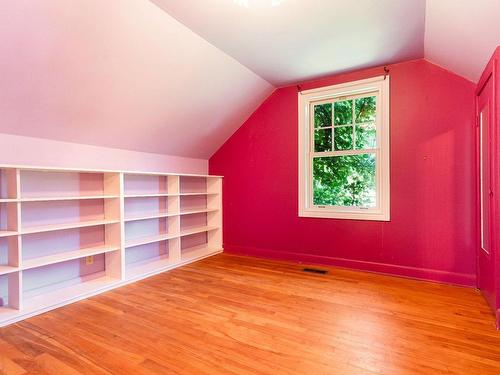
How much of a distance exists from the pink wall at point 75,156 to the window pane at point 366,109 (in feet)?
8.57

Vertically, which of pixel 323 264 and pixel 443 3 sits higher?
pixel 443 3

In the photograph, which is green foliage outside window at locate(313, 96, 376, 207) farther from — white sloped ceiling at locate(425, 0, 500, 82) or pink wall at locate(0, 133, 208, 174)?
pink wall at locate(0, 133, 208, 174)

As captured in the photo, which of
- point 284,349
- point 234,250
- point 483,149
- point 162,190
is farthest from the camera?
point 234,250

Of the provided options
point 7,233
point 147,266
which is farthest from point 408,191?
point 7,233

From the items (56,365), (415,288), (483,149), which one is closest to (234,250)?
(415,288)

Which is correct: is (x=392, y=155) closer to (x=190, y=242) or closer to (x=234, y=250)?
(x=234, y=250)

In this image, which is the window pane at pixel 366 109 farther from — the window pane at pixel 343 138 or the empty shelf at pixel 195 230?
the empty shelf at pixel 195 230

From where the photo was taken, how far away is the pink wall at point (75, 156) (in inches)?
99.5

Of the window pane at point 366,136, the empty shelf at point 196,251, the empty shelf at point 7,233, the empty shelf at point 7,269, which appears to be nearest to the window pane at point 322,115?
the window pane at point 366,136

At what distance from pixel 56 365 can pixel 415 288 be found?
3123 mm

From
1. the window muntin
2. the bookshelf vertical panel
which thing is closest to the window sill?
the window muntin

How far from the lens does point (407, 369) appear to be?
5.32 feet

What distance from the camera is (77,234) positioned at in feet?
10.00

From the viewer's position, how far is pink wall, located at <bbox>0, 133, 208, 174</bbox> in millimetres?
2527
